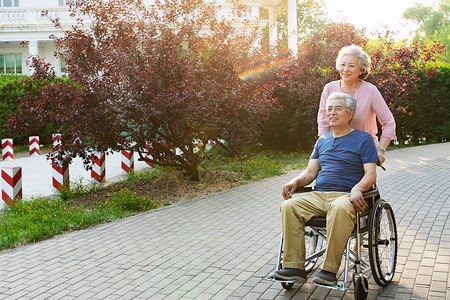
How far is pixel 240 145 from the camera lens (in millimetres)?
14250

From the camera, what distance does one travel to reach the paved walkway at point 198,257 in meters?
4.73

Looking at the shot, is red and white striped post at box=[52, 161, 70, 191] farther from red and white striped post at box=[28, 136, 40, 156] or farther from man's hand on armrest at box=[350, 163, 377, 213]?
red and white striped post at box=[28, 136, 40, 156]

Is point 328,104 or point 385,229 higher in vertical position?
point 328,104

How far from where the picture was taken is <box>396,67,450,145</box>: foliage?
1800 cm

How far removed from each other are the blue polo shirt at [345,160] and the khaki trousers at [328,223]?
0.12 meters

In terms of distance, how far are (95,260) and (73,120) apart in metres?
3.69

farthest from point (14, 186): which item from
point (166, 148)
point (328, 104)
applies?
point (328, 104)

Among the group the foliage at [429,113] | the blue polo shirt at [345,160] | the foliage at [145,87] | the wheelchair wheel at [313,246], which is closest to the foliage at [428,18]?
the foliage at [429,113]

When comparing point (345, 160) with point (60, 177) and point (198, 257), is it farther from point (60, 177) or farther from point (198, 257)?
point (60, 177)

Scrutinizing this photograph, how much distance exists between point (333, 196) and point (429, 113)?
14.9 metres

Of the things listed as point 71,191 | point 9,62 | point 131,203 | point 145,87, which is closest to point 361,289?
point 131,203

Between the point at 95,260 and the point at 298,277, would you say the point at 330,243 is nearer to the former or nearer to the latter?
the point at 298,277

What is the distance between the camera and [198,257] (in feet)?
19.0

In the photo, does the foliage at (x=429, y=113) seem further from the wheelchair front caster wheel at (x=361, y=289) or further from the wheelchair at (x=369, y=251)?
the wheelchair front caster wheel at (x=361, y=289)
